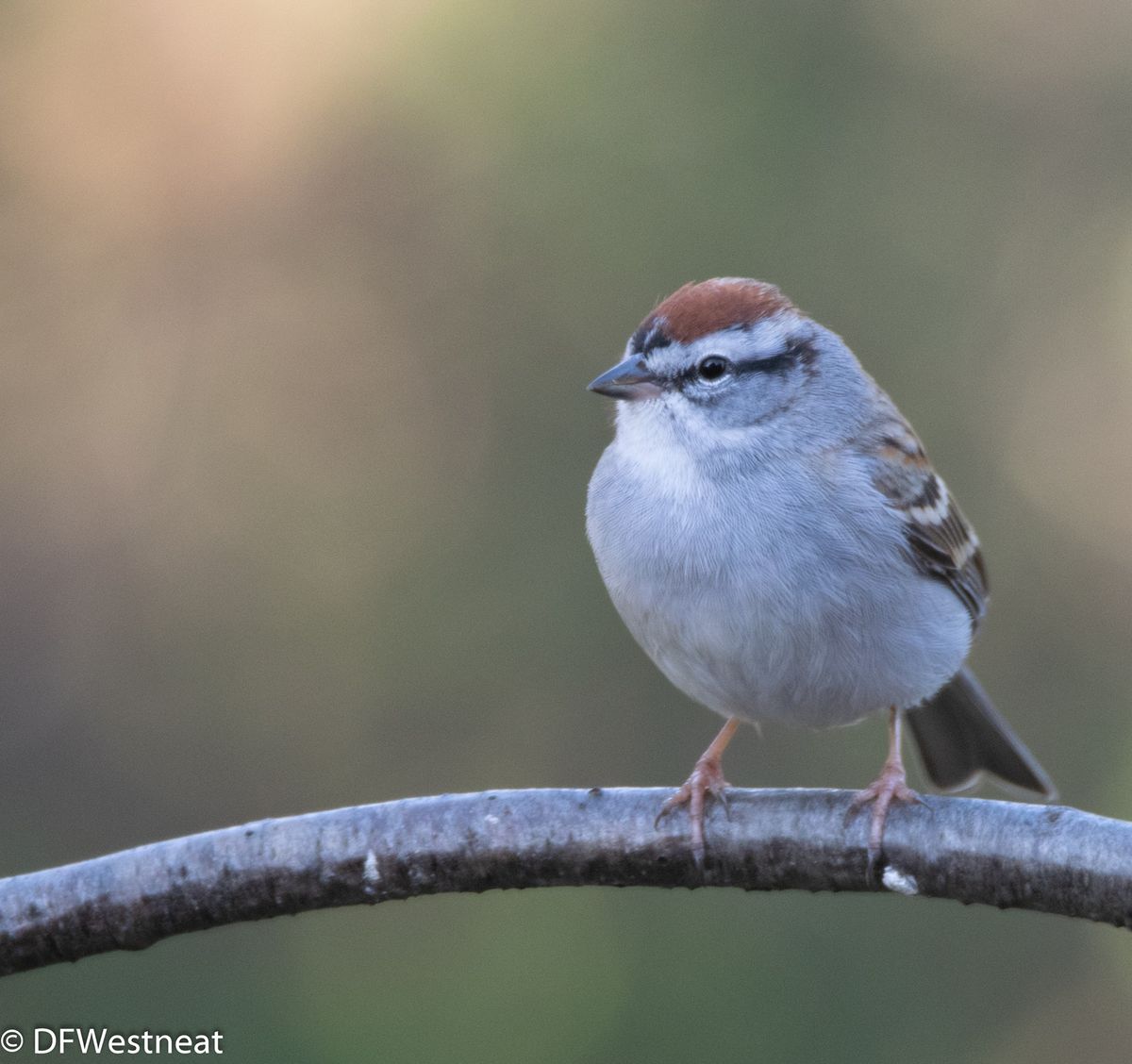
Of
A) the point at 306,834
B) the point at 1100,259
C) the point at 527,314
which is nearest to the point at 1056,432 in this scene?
the point at 1100,259

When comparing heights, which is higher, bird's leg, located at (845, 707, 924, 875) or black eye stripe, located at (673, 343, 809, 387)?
black eye stripe, located at (673, 343, 809, 387)

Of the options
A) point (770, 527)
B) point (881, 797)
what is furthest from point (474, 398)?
point (881, 797)

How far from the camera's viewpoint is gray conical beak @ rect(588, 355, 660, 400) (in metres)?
3.53

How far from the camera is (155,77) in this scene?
6848 mm

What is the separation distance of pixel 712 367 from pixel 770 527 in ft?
1.46

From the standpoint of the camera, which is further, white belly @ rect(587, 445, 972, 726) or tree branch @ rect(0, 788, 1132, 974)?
white belly @ rect(587, 445, 972, 726)

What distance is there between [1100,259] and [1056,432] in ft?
2.38

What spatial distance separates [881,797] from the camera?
2945 mm

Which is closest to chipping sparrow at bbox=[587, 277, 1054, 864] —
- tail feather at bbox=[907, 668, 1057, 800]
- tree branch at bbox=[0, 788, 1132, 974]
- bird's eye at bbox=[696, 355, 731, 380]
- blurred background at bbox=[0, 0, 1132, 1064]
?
bird's eye at bbox=[696, 355, 731, 380]

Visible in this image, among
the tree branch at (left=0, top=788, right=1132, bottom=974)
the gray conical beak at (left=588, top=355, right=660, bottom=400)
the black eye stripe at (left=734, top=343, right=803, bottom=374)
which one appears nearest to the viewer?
the tree branch at (left=0, top=788, right=1132, bottom=974)

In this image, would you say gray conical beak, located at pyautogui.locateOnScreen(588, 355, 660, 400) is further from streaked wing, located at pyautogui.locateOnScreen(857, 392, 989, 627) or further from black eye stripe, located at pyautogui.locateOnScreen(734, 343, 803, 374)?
streaked wing, located at pyautogui.locateOnScreen(857, 392, 989, 627)

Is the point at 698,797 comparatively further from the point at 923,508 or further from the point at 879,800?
the point at 923,508

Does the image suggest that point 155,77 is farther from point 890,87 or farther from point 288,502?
point 890,87

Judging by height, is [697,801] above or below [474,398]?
below
